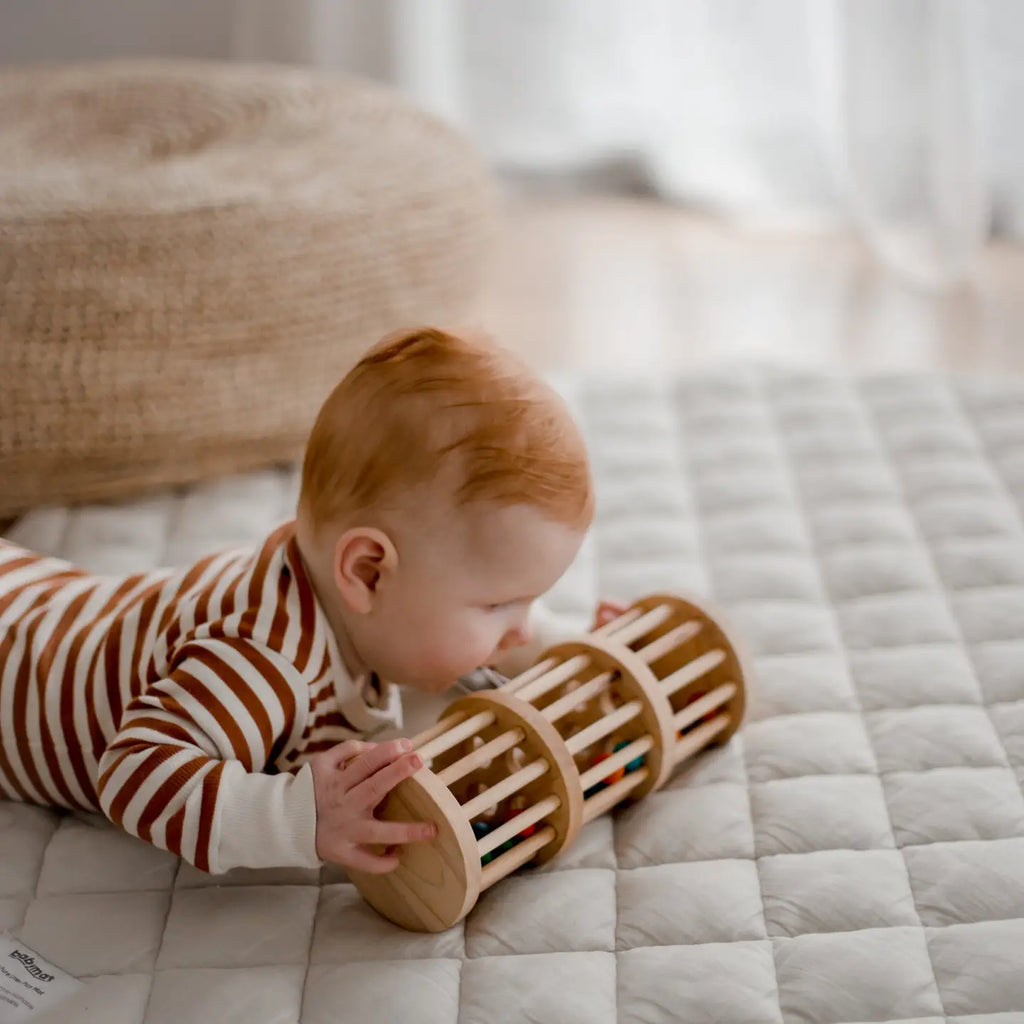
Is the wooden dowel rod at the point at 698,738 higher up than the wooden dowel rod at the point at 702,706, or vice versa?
the wooden dowel rod at the point at 702,706

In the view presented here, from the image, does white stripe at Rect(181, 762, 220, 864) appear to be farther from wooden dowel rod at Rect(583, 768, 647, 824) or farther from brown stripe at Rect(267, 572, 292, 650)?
wooden dowel rod at Rect(583, 768, 647, 824)

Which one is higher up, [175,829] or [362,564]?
[362,564]

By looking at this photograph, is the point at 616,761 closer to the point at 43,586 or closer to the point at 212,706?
the point at 212,706

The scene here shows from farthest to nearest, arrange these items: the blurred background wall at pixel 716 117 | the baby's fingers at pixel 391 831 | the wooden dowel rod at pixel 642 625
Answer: the blurred background wall at pixel 716 117 < the wooden dowel rod at pixel 642 625 < the baby's fingers at pixel 391 831

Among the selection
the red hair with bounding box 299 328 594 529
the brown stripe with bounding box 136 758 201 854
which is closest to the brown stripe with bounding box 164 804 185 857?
the brown stripe with bounding box 136 758 201 854

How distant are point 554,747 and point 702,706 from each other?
0.55 ft

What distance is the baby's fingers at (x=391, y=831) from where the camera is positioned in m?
0.98

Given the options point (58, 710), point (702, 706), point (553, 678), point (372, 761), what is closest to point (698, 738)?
point (702, 706)

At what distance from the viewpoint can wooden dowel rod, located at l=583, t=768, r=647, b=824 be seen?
1092 mm

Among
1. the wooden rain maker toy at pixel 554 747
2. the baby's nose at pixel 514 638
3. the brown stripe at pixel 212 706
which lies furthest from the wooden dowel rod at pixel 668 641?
the brown stripe at pixel 212 706

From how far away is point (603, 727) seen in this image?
3.58 ft

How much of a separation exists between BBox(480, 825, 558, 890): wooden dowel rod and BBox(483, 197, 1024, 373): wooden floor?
3.96 feet

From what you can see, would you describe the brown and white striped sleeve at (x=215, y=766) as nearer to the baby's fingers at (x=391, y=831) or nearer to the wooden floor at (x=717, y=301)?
the baby's fingers at (x=391, y=831)

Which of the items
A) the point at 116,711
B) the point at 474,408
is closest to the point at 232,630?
the point at 116,711
